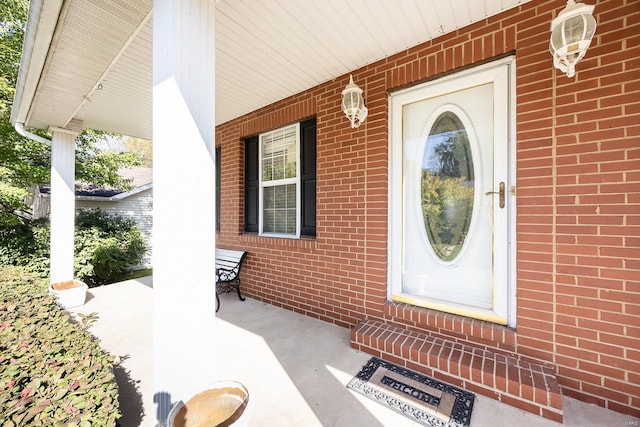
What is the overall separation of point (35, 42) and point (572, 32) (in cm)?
379

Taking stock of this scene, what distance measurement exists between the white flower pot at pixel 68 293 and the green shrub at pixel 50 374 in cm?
262

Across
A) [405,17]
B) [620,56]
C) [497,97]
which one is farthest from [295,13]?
[620,56]

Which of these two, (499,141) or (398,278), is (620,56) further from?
(398,278)

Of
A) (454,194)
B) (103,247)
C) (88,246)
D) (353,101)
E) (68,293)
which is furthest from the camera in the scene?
(103,247)

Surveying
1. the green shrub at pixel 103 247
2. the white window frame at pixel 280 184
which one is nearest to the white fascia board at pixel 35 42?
the white window frame at pixel 280 184

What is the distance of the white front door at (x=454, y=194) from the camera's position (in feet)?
7.41

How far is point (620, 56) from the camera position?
5.90 ft

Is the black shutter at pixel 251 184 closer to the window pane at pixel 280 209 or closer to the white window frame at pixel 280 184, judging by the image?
the white window frame at pixel 280 184

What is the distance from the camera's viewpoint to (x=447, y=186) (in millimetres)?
2562

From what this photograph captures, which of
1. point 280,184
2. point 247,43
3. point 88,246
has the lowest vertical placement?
point 88,246

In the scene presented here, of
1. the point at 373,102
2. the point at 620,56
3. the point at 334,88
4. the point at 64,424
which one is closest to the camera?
the point at 64,424

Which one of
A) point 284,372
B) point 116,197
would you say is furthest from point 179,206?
point 116,197

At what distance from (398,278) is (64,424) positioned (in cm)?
259

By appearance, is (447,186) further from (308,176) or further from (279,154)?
(279,154)
